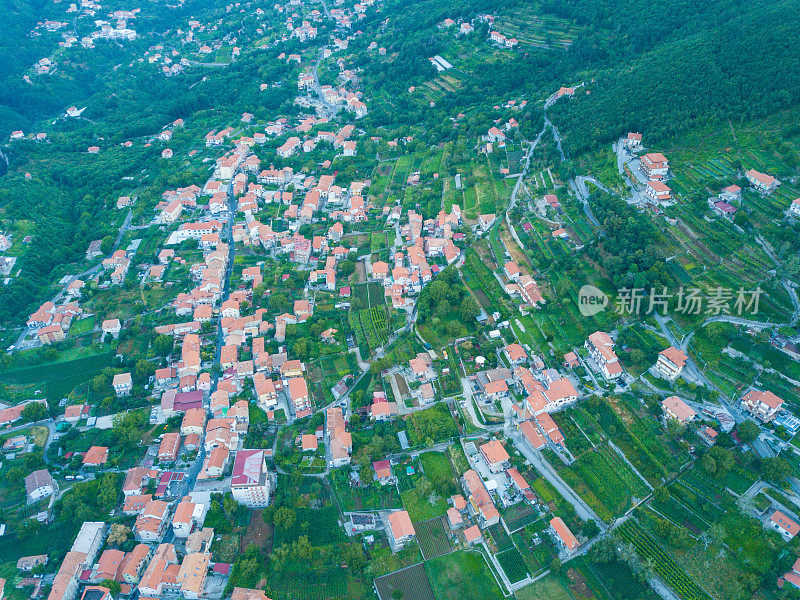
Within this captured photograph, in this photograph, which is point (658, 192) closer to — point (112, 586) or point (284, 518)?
point (284, 518)

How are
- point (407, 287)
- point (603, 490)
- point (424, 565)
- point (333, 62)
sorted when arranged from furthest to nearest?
point (333, 62) < point (407, 287) < point (603, 490) < point (424, 565)

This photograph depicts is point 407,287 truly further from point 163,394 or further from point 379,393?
point 163,394

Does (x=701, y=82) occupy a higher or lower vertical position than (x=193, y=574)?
higher

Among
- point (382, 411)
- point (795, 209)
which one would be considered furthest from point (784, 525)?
point (795, 209)

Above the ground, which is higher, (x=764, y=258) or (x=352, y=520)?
(x=764, y=258)

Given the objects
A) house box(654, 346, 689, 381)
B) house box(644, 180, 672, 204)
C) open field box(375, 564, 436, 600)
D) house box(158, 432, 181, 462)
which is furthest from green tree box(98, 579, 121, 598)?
house box(644, 180, 672, 204)

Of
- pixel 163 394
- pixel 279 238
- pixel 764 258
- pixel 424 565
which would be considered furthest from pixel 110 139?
pixel 764 258
